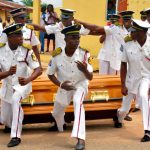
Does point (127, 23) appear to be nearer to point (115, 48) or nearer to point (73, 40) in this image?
point (115, 48)

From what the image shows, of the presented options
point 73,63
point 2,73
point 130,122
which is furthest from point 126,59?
point 2,73

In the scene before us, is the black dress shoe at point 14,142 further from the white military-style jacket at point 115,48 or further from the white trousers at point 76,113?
the white military-style jacket at point 115,48

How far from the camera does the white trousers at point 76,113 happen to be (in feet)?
19.4

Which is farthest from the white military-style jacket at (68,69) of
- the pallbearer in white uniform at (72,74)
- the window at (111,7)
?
the window at (111,7)

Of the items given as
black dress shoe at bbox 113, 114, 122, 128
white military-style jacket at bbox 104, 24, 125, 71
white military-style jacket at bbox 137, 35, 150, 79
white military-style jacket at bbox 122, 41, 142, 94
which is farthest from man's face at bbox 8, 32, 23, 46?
white military-style jacket at bbox 104, 24, 125, 71

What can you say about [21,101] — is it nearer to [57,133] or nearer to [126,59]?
[57,133]

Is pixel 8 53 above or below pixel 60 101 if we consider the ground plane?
above

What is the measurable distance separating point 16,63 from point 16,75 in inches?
6.5

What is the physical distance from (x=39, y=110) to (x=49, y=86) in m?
0.41

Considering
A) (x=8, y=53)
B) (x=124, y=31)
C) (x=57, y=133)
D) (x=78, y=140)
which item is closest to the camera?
(x=78, y=140)

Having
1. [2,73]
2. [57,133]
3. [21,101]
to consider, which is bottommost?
[57,133]

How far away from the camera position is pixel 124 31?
8.86 metres

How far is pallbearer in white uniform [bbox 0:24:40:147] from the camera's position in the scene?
6.14 metres

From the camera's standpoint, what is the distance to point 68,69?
248 inches
